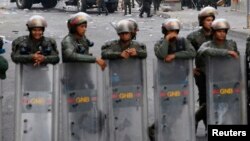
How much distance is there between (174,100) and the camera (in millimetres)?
7145

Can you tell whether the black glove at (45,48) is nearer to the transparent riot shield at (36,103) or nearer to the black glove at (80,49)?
the transparent riot shield at (36,103)

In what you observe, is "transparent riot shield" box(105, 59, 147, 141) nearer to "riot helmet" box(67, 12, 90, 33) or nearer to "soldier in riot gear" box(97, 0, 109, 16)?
"riot helmet" box(67, 12, 90, 33)

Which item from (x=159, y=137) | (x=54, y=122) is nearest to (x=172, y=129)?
(x=159, y=137)

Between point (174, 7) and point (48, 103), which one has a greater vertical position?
point (48, 103)

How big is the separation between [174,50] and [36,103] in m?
1.48

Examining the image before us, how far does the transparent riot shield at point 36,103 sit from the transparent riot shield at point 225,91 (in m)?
1.56

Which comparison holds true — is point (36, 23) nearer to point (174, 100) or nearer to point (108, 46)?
point (108, 46)

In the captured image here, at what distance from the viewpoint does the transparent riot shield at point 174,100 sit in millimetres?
7098

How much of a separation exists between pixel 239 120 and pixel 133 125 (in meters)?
1.12

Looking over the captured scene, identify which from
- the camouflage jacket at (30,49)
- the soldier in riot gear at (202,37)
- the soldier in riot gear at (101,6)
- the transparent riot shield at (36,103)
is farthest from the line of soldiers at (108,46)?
the soldier in riot gear at (101,6)

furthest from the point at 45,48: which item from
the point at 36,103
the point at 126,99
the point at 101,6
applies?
the point at 101,6

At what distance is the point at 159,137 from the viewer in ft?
23.8

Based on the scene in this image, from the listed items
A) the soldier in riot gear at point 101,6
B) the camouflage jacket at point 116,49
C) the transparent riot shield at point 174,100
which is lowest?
the soldier in riot gear at point 101,6

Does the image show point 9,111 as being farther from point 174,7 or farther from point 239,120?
point 174,7
